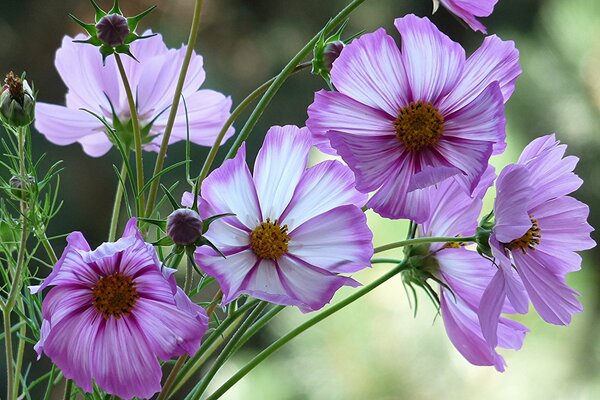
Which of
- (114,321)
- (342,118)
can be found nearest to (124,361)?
(114,321)

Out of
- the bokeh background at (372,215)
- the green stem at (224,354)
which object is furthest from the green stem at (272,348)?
the bokeh background at (372,215)

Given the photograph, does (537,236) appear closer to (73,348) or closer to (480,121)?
(480,121)

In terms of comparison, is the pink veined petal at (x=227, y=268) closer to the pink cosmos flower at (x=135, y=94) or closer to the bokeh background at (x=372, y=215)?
the pink cosmos flower at (x=135, y=94)

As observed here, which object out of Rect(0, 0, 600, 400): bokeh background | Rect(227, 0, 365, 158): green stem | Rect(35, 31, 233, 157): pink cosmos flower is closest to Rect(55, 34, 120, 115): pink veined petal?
Rect(35, 31, 233, 157): pink cosmos flower

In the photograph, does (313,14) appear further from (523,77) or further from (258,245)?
(258,245)

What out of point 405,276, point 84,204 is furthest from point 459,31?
point 405,276

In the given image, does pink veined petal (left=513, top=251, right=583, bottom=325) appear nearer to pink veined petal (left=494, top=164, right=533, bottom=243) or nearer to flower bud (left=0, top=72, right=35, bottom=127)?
pink veined petal (left=494, top=164, right=533, bottom=243)
